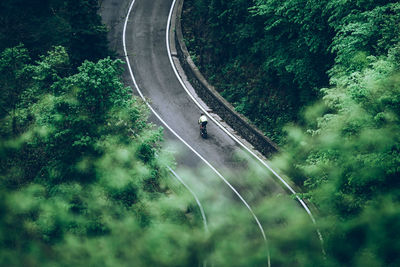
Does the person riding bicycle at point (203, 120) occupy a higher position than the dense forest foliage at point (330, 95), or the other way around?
the dense forest foliage at point (330, 95)

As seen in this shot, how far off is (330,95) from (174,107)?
36.3ft

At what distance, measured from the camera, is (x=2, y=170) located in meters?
11.0

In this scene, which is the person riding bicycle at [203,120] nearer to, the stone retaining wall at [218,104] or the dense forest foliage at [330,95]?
the stone retaining wall at [218,104]

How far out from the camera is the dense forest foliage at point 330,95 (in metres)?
8.34

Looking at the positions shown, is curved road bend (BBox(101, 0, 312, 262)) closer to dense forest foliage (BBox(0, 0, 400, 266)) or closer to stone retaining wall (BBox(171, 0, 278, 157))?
dense forest foliage (BBox(0, 0, 400, 266))

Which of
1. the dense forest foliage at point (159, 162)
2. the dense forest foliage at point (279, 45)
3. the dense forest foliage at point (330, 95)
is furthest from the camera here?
the dense forest foliage at point (279, 45)

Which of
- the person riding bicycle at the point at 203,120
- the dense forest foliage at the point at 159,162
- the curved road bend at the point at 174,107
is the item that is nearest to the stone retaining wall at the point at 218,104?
the curved road bend at the point at 174,107

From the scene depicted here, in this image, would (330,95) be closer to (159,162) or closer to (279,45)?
(159,162)

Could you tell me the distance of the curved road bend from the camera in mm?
16312

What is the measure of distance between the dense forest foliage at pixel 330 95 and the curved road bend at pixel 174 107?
8.56ft

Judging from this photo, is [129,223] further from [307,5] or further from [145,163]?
[307,5]

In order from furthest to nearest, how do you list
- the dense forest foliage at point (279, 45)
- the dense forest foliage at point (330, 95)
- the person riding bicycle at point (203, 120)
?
the person riding bicycle at point (203, 120)
the dense forest foliage at point (279, 45)
the dense forest foliage at point (330, 95)

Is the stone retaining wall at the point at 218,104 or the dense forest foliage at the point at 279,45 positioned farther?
the stone retaining wall at the point at 218,104

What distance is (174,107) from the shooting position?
2048cm
